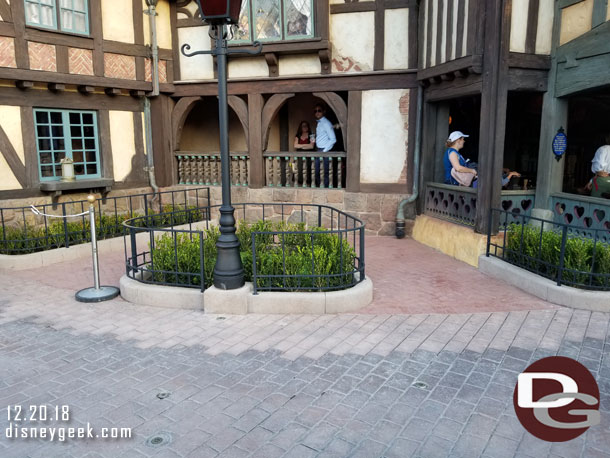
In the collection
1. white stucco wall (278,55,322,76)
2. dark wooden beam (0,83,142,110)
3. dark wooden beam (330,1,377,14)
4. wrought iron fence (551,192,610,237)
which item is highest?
dark wooden beam (330,1,377,14)

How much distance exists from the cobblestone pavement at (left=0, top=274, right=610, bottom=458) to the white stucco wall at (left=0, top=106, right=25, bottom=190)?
4.13 meters

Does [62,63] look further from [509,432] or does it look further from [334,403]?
[509,432]

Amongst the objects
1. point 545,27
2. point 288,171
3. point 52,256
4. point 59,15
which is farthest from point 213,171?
point 545,27

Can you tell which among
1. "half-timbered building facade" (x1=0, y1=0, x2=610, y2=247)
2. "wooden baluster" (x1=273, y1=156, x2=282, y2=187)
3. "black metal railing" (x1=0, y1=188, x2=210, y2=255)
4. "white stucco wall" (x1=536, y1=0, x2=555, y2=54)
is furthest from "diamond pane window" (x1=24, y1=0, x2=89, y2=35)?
A: "white stucco wall" (x1=536, y1=0, x2=555, y2=54)

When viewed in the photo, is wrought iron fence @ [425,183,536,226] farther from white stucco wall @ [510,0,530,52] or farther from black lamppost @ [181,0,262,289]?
black lamppost @ [181,0,262,289]

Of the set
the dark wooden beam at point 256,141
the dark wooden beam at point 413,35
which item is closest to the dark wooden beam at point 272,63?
the dark wooden beam at point 256,141

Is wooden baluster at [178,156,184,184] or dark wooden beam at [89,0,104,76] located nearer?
dark wooden beam at [89,0,104,76]

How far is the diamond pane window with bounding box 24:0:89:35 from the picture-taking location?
29.3 feet

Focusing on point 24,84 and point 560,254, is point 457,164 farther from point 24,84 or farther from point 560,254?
point 24,84

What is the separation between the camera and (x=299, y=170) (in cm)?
1100

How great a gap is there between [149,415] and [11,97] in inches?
310

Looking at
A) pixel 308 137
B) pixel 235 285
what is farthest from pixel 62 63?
pixel 235 285

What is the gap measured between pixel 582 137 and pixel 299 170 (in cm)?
614

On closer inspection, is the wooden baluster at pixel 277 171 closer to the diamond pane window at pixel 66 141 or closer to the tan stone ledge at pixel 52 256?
the tan stone ledge at pixel 52 256
